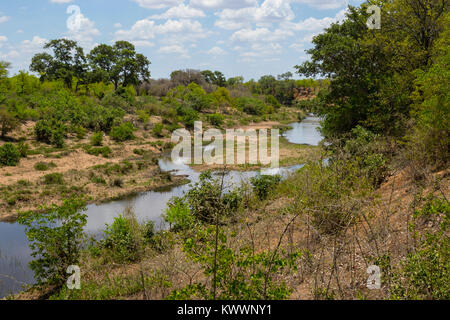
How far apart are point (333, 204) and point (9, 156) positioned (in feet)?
72.0

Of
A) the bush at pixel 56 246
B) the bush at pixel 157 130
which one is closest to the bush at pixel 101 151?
the bush at pixel 157 130

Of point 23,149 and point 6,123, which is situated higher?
point 6,123

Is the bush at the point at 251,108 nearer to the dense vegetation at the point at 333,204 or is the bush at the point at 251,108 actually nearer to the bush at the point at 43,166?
the dense vegetation at the point at 333,204

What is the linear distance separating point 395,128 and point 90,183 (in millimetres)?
16838

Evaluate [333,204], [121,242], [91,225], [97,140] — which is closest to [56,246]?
[121,242]

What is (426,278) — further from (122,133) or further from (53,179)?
(122,133)

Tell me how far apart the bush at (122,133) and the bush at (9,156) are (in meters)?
10.4

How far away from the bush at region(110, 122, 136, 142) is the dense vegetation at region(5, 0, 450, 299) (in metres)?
0.13

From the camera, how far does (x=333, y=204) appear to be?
22.7ft

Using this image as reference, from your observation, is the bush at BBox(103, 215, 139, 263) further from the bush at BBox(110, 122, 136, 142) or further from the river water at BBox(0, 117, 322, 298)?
the bush at BBox(110, 122, 136, 142)

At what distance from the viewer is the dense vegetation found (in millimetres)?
5043
